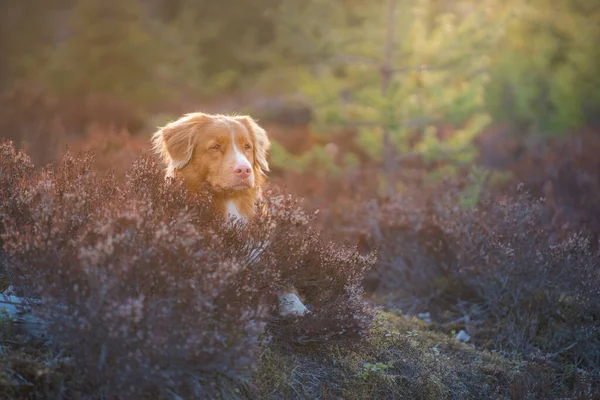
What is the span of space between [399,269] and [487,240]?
1165 millimetres

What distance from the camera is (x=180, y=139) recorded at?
15.5 ft

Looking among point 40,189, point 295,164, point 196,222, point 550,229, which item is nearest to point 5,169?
point 40,189

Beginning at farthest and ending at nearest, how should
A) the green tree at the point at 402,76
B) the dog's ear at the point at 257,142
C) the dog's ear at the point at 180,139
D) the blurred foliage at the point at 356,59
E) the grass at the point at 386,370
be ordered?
1. the blurred foliage at the point at 356,59
2. the green tree at the point at 402,76
3. the dog's ear at the point at 257,142
4. the dog's ear at the point at 180,139
5. the grass at the point at 386,370

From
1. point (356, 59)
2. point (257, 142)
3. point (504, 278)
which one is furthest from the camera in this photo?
point (356, 59)

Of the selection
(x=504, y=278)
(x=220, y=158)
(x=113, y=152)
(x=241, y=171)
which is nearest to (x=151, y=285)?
(x=241, y=171)

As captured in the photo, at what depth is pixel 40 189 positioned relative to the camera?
3.59 meters

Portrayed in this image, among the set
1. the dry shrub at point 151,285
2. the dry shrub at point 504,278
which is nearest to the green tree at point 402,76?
the dry shrub at point 504,278

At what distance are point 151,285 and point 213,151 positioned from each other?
1522mm

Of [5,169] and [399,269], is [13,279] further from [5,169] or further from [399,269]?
[399,269]

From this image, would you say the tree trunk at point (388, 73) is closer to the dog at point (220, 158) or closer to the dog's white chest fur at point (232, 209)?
the dog at point (220, 158)

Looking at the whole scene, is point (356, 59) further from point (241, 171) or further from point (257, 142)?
point (241, 171)

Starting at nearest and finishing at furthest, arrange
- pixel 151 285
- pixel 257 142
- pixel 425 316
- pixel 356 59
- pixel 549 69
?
pixel 151 285
pixel 257 142
pixel 425 316
pixel 356 59
pixel 549 69

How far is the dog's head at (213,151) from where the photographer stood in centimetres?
445

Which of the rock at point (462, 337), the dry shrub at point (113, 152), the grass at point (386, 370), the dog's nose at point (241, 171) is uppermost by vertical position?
the dry shrub at point (113, 152)
